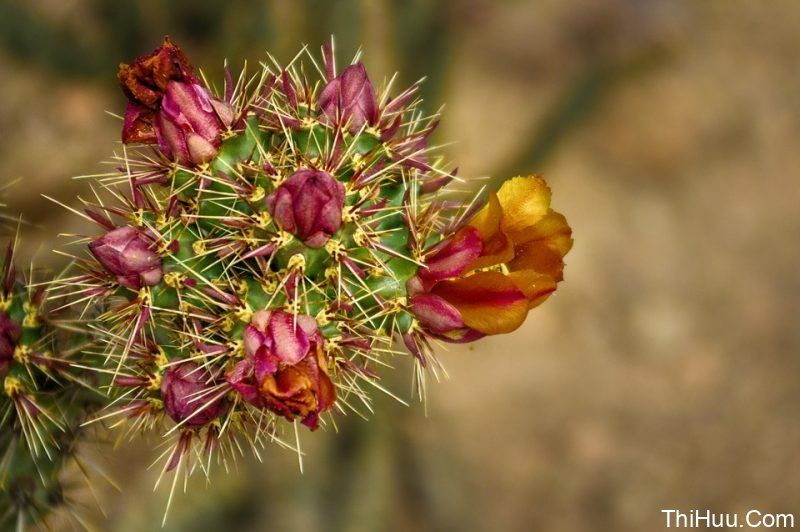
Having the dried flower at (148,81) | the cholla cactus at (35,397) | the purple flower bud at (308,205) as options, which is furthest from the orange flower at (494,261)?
the cholla cactus at (35,397)

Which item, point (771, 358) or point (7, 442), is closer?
point (7, 442)

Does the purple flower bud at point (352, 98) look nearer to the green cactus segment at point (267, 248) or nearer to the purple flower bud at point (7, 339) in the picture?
the green cactus segment at point (267, 248)

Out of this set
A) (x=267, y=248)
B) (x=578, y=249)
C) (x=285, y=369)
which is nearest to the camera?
(x=285, y=369)

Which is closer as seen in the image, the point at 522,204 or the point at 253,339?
the point at 253,339

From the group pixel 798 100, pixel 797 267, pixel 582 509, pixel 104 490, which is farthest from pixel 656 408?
pixel 104 490

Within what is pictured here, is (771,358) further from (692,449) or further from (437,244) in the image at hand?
(437,244)

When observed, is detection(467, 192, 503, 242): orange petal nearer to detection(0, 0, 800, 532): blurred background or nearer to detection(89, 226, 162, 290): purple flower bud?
detection(89, 226, 162, 290): purple flower bud

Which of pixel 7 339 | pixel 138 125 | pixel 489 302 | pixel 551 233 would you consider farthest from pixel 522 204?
pixel 7 339

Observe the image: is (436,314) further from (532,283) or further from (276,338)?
(276,338)
